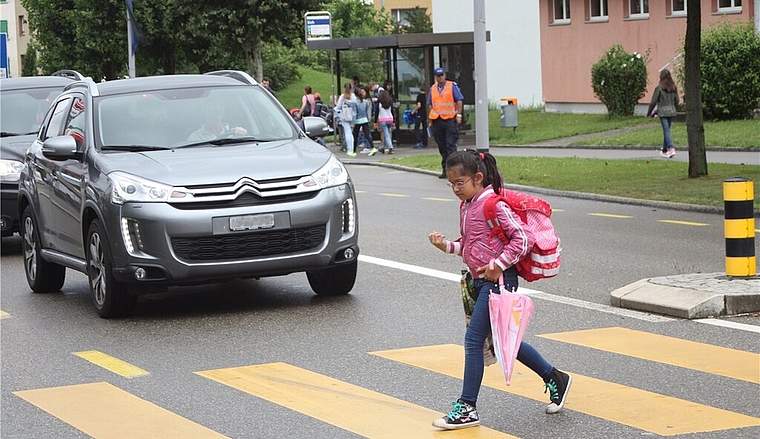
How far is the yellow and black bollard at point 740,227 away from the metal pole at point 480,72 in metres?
13.9

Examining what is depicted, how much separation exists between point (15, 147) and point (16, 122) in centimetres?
107

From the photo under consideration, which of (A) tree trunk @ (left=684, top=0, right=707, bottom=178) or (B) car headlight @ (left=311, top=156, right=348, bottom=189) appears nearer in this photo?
(B) car headlight @ (left=311, top=156, right=348, bottom=189)

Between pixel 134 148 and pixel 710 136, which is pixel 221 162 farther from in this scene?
pixel 710 136

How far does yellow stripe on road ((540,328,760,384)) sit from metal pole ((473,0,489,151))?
601 inches

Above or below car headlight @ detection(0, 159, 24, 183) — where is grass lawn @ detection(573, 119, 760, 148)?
below

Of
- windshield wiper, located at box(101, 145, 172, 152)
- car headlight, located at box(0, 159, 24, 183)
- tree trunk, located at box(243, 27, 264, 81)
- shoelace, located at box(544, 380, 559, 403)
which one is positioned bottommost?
shoelace, located at box(544, 380, 559, 403)

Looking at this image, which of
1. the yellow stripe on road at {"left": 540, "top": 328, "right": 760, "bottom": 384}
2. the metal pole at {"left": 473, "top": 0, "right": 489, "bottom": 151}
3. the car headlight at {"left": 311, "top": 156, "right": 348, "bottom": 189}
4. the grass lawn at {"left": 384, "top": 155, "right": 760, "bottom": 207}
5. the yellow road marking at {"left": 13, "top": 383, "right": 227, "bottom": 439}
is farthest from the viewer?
the metal pole at {"left": 473, "top": 0, "right": 489, "bottom": 151}

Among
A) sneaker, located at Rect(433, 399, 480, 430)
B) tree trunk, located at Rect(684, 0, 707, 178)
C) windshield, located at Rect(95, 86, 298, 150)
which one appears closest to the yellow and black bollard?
windshield, located at Rect(95, 86, 298, 150)

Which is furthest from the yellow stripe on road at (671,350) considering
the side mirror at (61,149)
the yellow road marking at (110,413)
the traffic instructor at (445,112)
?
the traffic instructor at (445,112)

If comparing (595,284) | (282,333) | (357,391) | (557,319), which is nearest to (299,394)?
(357,391)

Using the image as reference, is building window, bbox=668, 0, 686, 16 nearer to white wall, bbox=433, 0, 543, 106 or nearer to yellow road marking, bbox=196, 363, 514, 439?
white wall, bbox=433, 0, 543, 106

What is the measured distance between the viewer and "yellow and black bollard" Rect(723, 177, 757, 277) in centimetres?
1033

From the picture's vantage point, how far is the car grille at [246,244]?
1018 centimetres

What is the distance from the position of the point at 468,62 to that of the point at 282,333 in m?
27.9
